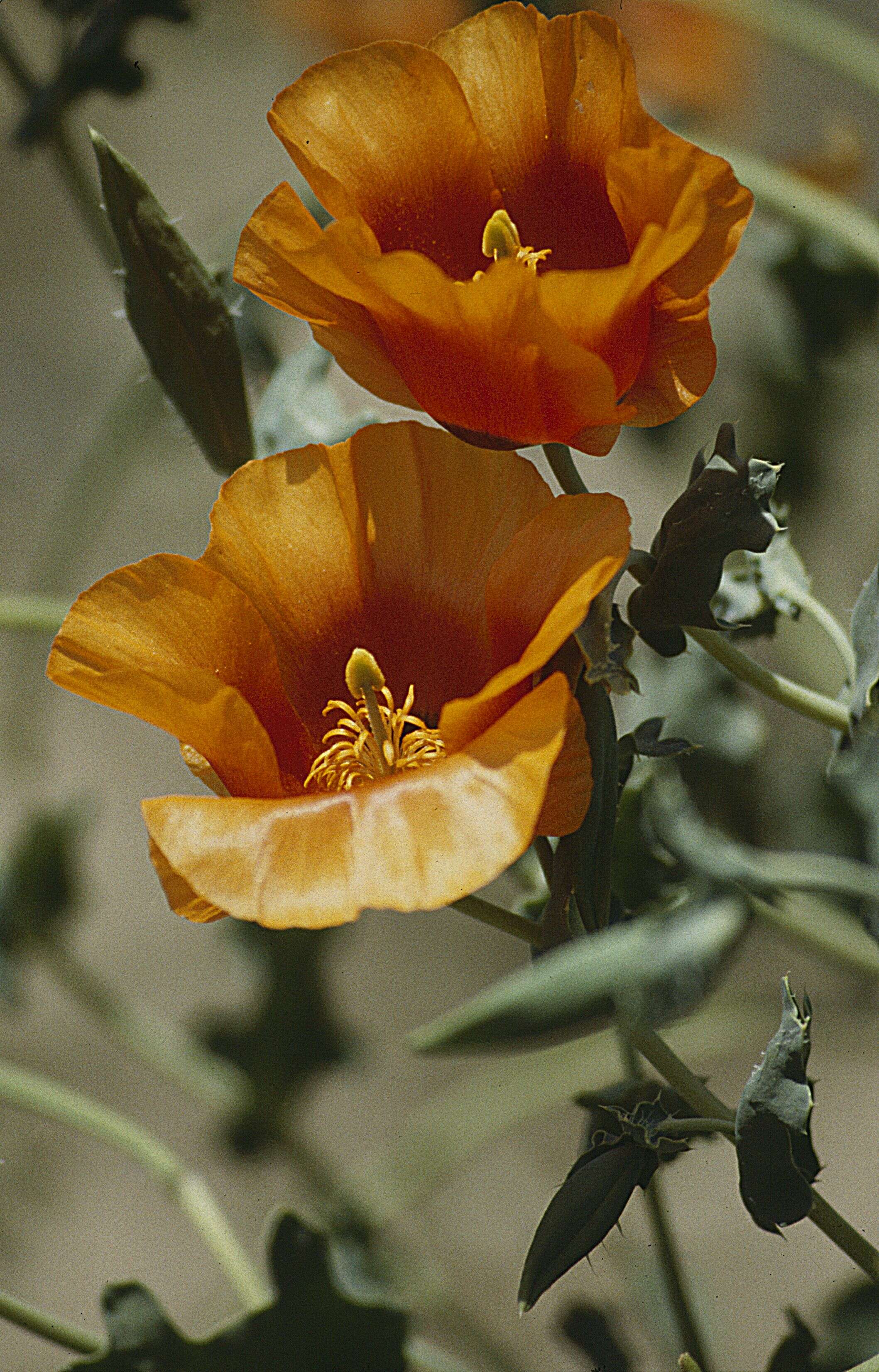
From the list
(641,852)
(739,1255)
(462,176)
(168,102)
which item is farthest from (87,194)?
(168,102)

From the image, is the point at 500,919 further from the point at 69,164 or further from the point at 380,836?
the point at 69,164

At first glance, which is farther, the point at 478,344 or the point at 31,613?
the point at 31,613

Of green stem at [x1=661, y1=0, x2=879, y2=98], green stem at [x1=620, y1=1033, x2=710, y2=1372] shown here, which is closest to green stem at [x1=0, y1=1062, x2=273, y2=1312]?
green stem at [x1=620, y1=1033, x2=710, y2=1372]

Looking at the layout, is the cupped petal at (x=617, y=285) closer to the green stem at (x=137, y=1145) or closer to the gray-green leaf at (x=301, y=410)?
the gray-green leaf at (x=301, y=410)

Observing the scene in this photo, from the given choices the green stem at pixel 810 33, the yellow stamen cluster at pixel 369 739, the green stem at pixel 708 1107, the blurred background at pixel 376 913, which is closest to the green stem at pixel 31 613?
the blurred background at pixel 376 913

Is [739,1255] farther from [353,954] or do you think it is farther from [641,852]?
[641,852]

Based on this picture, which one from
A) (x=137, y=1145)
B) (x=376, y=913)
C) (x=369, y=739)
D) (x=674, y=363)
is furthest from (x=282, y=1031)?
(x=674, y=363)
